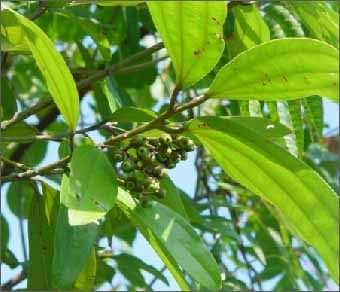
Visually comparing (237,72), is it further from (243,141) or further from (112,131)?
(112,131)

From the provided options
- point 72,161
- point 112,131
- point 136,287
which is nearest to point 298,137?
point 112,131

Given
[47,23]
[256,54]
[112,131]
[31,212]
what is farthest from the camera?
[47,23]

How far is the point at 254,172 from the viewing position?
95 centimetres

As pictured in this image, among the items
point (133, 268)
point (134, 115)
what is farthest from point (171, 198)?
point (133, 268)

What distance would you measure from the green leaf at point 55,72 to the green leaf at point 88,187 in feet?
0.19

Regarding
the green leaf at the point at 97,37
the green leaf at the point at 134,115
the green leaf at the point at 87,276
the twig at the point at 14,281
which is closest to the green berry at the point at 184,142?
the green leaf at the point at 134,115

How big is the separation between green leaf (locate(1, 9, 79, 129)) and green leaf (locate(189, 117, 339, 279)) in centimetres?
14

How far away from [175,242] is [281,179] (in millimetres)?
130

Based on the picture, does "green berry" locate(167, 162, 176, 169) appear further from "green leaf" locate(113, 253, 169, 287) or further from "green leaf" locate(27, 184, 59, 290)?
"green leaf" locate(113, 253, 169, 287)

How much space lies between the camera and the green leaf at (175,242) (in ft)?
3.05

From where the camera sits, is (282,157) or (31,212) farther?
(31,212)

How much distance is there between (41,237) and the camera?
1229mm

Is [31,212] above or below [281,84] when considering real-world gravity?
below

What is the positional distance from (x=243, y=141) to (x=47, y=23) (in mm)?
1146
